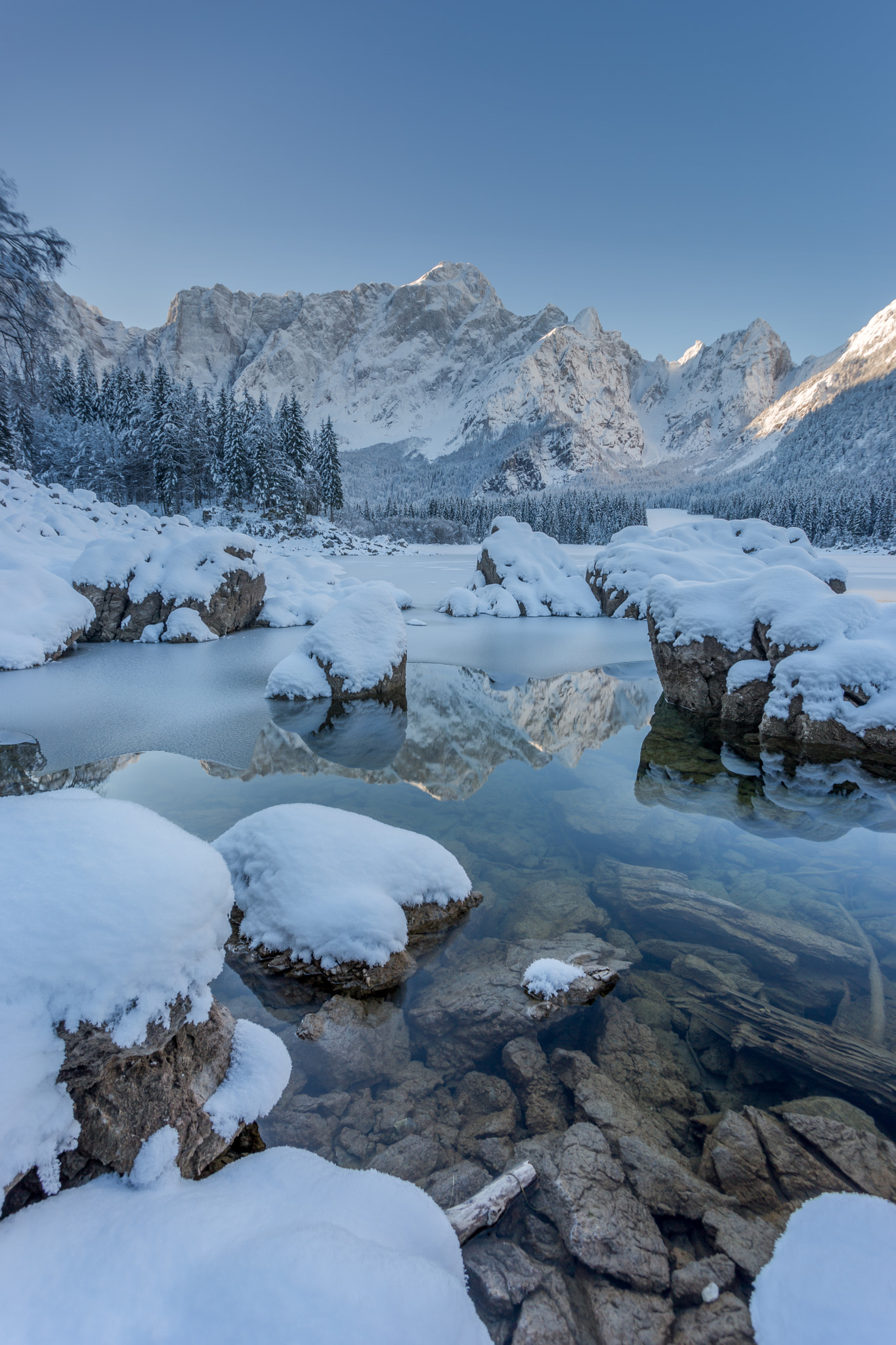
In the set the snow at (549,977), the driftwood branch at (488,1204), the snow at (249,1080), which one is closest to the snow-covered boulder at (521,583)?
the snow at (549,977)

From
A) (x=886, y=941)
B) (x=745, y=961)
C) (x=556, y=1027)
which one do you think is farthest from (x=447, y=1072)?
(x=886, y=941)

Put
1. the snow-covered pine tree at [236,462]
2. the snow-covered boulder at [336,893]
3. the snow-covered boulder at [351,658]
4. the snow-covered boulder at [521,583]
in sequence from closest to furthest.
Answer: the snow-covered boulder at [336,893]
the snow-covered boulder at [351,658]
the snow-covered boulder at [521,583]
the snow-covered pine tree at [236,462]

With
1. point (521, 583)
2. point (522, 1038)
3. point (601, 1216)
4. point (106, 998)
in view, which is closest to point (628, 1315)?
point (601, 1216)

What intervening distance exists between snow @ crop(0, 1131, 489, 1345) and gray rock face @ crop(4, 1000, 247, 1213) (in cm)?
6

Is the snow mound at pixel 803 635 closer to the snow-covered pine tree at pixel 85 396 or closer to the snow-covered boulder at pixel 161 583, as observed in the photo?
the snow-covered boulder at pixel 161 583

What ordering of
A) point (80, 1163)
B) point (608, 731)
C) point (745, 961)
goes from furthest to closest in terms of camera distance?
1. point (608, 731)
2. point (745, 961)
3. point (80, 1163)

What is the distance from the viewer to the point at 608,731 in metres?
10.4

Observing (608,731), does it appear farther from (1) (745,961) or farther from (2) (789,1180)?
(2) (789,1180)

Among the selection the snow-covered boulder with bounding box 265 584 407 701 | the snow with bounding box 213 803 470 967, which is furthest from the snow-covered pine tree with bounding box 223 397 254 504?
the snow with bounding box 213 803 470 967

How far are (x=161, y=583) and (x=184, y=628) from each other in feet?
6.07

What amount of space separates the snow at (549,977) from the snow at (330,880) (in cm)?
97

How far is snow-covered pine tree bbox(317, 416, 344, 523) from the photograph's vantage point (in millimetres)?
56125

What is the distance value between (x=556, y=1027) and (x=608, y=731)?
7.10m

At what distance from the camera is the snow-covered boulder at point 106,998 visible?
1779 millimetres
